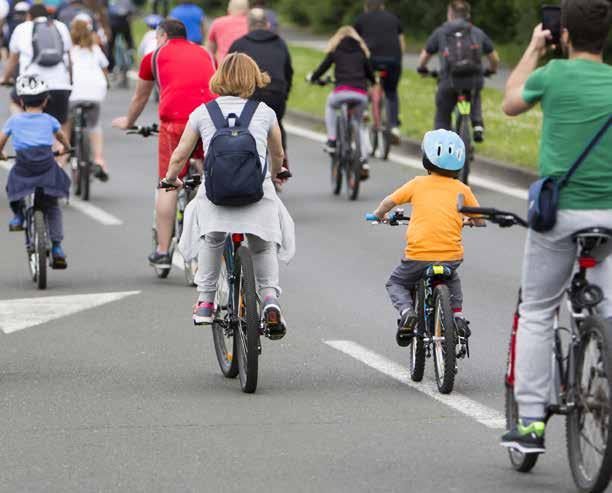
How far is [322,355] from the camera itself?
9.70 m

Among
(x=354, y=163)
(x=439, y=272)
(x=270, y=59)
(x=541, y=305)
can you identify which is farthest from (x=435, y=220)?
(x=354, y=163)

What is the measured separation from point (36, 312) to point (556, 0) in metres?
15.7

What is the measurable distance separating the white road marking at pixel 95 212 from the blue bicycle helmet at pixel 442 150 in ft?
24.4

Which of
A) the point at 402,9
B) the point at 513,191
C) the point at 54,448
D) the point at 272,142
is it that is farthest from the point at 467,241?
the point at 402,9

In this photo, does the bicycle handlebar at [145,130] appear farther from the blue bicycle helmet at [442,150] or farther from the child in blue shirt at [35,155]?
the blue bicycle helmet at [442,150]

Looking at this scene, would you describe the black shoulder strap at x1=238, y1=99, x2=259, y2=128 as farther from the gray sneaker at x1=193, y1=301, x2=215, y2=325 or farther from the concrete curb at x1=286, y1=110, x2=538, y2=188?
the concrete curb at x1=286, y1=110, x2=538, y2=188

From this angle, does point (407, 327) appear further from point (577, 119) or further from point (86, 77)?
point (86, 77)

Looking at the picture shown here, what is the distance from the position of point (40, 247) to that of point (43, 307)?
79 cm

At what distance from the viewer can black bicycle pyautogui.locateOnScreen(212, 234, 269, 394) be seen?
331 inches

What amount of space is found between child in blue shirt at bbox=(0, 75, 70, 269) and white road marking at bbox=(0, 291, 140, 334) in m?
0.66

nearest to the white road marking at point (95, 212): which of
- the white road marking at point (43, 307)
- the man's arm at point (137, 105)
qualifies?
the man's arm at point (137, 105)

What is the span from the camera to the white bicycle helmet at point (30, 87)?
12422 millimetres

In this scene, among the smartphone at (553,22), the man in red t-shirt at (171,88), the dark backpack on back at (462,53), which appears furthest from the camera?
the dark backpack on back at (462,53)

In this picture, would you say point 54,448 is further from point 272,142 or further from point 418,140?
point 418,140
